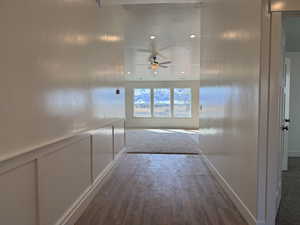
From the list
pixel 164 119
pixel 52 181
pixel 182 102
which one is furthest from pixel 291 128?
pixel 164 119

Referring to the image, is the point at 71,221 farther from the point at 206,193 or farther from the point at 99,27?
the point at 99,27

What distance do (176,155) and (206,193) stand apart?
2214mm

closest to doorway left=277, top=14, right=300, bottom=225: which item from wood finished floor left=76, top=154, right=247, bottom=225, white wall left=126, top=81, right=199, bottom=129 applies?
wood finished floor left=76, top=154, right=247, bottom=225

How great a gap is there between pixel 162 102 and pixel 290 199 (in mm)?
9376

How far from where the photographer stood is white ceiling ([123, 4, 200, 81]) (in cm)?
443

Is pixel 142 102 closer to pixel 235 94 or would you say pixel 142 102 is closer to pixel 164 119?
pixel 164 119

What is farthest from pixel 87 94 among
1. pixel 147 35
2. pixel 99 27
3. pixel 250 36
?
pixel 147 35

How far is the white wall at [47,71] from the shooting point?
1.38 meters

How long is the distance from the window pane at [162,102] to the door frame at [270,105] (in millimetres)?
9952

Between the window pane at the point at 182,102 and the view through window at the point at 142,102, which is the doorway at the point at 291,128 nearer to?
the window pane at the point at 182,102

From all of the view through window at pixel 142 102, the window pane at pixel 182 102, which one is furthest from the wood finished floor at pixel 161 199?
the view through window at pixel 142 102

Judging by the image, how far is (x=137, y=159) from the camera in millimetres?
4945

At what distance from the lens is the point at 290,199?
9.73 ft

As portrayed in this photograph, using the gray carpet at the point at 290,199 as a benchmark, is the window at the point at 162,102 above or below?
above
